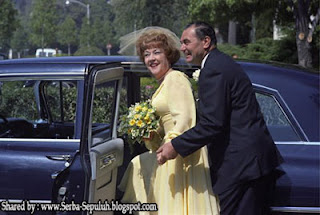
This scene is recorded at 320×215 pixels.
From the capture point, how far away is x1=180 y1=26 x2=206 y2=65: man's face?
10.9 ft

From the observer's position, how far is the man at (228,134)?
125 inches

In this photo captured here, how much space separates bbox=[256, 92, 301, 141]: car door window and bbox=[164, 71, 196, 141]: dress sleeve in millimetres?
536

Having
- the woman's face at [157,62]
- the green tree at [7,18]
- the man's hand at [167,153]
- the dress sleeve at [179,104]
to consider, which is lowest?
the man's hand at [167,153]

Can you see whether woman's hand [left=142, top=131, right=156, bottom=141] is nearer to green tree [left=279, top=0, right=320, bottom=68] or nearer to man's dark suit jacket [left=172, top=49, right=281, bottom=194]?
→ man's dark suit jacket [left=172, top=49, right=281, bottom=194]

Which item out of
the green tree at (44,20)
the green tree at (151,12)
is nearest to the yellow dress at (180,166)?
the green tree at (151,12)

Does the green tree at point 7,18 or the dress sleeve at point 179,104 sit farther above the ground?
the green tree at point 7,18

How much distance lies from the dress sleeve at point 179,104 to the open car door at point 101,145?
415 millimetres

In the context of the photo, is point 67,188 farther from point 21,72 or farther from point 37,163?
point 21,72

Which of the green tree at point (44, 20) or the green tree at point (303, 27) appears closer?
the green tree at point (303, 27)

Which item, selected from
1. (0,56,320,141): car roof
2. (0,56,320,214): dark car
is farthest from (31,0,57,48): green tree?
(0,56,320,214): dark car

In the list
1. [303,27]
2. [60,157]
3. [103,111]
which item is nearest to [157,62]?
[60,157]

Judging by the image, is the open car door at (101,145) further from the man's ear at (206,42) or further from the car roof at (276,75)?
the man's ear at (206,42)

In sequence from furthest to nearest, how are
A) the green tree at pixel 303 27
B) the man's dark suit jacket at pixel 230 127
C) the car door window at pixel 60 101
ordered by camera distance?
the green tree at pixel 303 27, the car door window at pixel 60 101, the man's dark suit jacket at pixel 230 127

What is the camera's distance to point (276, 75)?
147 inches
